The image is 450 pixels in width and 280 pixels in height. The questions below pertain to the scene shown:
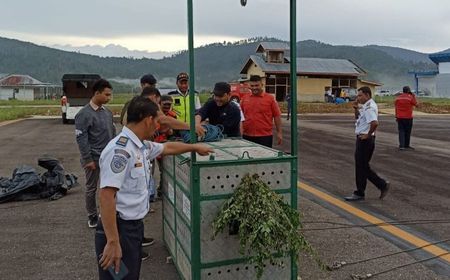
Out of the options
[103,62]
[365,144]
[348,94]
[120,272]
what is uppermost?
[103,62]

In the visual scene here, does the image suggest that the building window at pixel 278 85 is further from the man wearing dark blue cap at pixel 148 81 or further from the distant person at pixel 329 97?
the man wearing dark blue cap at pixel 148 81

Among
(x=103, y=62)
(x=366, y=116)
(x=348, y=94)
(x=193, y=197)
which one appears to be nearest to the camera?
(x=193, y=197)

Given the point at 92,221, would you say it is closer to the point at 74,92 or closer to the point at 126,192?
the point at 126,192

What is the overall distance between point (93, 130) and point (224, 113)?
1622 mm

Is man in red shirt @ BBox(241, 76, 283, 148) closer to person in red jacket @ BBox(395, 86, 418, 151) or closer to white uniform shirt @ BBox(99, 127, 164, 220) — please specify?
white uniform shirt @ BBox(99, 127, 164, 220)

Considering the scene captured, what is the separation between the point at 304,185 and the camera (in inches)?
339

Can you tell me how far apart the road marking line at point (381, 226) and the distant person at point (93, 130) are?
11.0 ft

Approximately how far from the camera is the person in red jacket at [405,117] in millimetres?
13797

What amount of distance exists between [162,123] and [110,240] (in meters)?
1.64

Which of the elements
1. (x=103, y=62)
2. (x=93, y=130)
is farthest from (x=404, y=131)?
(x=103, y=62)

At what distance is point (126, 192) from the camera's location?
10.2 ft

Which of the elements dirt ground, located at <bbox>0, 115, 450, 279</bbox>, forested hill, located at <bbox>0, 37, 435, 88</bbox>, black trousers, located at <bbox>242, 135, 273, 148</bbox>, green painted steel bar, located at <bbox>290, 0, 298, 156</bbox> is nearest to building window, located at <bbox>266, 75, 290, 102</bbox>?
dirt ground, located at <bbox>0, 115, 450, 279</bbox>

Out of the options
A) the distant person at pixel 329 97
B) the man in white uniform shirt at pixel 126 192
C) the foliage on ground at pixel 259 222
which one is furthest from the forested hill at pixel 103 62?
the man in white uniform shirt at pixel 126 192

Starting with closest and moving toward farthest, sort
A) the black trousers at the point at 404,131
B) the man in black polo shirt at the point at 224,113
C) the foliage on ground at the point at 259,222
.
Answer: the foliage on ground at the point at 259,222
the man in black polo shirt at the point at 224,113
the black trousers at the point at 404,131
